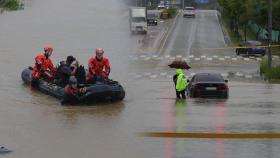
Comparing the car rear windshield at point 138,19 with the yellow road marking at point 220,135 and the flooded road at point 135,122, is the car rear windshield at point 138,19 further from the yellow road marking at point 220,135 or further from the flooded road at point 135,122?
the yellow road marking at point 220,135

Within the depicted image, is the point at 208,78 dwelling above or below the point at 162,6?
above

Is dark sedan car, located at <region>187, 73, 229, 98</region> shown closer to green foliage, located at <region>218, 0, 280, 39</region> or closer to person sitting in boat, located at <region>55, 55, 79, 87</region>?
person sitting in boat, located at <region>55, 55, 79, 87</region>

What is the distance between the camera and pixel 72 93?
27.8m

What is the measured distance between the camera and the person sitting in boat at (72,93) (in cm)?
2778

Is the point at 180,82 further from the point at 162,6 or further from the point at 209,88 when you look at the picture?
the point at 162,6

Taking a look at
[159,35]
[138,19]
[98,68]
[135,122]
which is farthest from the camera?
[138,19]

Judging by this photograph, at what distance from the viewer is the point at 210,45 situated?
76812mm

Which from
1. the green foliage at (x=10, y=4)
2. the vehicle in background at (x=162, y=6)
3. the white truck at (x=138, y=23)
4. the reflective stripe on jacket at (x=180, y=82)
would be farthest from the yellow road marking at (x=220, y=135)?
the vehicle in background at (x=162, y=6)

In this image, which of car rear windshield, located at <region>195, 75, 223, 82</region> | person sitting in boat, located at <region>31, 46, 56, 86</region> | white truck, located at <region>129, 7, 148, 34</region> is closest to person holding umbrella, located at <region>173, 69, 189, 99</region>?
car rear windshield, located at <region>195, 75, 223, 82</region>

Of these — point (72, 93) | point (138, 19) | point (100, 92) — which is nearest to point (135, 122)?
point (100, 92)

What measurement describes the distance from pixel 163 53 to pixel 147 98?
36.6m

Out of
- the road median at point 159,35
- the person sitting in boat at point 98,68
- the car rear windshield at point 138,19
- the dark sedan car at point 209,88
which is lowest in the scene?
the road median at point 159,35

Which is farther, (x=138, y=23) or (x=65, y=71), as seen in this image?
(x=138, y=23)

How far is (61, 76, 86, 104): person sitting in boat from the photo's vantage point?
2778 cm
